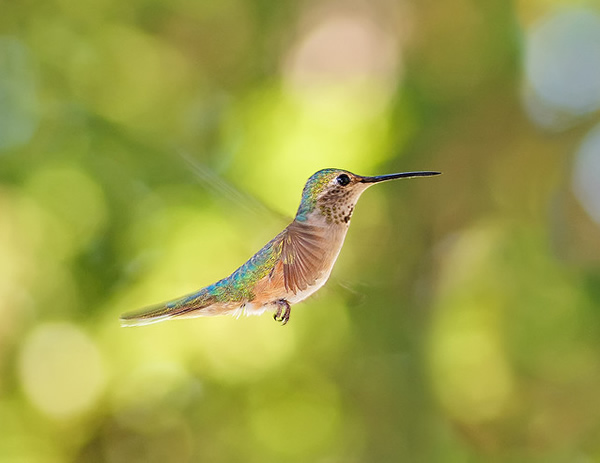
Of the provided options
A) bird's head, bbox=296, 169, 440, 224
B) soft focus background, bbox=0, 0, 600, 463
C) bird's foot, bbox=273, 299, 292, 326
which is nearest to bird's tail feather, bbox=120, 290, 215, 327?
bird's foot, bbox=273, 299, 292, 326

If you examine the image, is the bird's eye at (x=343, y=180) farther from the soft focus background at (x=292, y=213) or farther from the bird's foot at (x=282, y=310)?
the soft focus background at (x=292, y=213)

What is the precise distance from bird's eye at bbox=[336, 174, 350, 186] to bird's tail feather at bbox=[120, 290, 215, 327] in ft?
0.97

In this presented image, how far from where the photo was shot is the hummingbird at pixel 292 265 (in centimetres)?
100

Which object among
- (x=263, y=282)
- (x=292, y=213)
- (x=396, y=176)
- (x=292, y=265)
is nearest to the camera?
(x=396, y=176)

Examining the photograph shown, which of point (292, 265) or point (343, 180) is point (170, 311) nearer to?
point (292, 265)

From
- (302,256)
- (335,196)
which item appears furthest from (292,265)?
(335,196)

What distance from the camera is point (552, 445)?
327 cm

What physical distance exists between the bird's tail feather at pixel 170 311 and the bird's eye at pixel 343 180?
296 millimetres

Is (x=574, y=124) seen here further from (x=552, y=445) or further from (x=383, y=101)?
(x=552, y=445)

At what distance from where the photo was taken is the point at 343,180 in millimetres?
1084

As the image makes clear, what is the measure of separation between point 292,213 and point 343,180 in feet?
5.51

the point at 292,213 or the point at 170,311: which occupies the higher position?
the point at 292,213

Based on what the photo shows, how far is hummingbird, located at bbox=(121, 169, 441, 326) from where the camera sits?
1.00 meters

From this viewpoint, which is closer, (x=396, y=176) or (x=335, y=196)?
(x=396, y=176)
